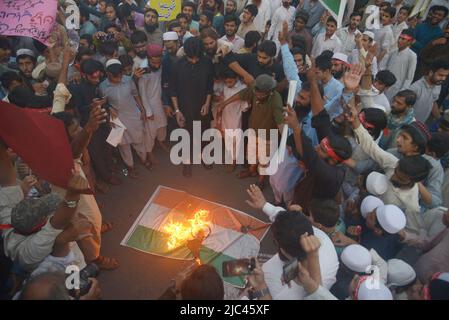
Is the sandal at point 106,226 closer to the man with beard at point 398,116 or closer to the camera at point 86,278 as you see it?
the camera at point 86,278

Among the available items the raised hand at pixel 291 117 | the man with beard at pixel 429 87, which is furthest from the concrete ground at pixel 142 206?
the man with beard at pixel 429 87

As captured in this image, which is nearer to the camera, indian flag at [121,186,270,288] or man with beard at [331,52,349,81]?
indian flag at [121,186,270,288]

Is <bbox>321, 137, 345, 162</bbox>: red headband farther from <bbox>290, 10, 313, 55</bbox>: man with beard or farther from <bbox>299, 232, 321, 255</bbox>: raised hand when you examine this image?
<bbox>290, 10, 313, 55</bbox>: man with beard

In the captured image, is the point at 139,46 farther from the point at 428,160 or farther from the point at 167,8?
the point at 428,160

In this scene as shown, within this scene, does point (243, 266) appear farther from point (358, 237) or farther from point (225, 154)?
point (225, 154)

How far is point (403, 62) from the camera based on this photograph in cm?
638

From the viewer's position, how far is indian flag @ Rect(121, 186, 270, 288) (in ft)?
14.6

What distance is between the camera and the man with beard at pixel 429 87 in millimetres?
5273

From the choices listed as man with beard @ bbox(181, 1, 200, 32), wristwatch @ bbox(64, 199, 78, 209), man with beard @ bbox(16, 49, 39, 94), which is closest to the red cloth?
wristwatch @ bbox(64, 199, 78, 209)

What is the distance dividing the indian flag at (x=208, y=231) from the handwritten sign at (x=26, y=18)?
273 centimetres

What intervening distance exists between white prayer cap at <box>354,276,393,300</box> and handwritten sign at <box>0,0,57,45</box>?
4546 millimetres

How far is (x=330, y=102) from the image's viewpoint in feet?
16.1

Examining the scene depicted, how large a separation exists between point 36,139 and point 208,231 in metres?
2.43
